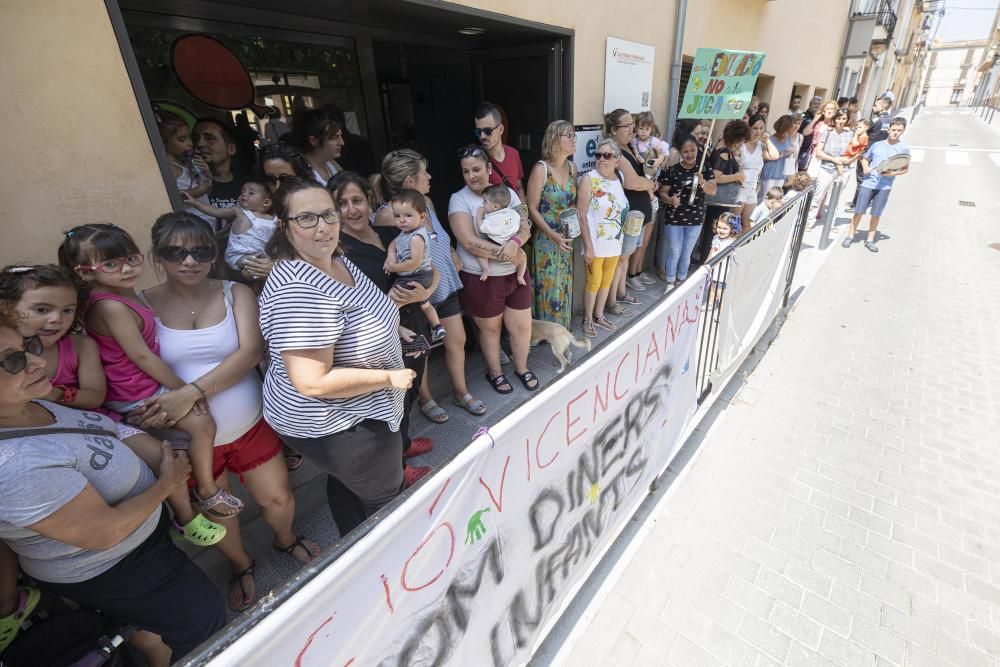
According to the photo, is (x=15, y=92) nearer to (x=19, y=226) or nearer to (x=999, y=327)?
(x=19, y=226)

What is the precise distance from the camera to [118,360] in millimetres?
1616

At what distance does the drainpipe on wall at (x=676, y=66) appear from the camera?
5230 millimetres

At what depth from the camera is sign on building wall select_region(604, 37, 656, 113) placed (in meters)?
4.57

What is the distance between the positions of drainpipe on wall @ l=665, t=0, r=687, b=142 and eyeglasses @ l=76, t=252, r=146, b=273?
5.87 metres

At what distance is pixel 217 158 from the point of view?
2.76 meters

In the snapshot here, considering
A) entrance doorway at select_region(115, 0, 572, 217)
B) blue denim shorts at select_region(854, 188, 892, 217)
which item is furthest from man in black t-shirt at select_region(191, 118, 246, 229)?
blue denim shorts at select_region(854, 188, 892, 217)

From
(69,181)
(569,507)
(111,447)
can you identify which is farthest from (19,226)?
(569,507)

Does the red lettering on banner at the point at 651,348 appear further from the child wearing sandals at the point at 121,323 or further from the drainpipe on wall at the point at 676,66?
the drainpipe on wall at the point at 676,66

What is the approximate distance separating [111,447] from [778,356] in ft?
15.4

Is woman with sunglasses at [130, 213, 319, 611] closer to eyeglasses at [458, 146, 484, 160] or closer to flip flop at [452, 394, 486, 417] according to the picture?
flip flop at [452, 394, 486, 417]

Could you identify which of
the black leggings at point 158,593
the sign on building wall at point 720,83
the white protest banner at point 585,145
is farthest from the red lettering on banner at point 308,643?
the sign on building wall at point 720,83

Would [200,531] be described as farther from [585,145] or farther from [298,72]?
[585,145]

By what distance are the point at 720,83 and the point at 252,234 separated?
4.93 metres

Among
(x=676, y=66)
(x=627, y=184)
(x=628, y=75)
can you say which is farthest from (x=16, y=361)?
(x=676, y=66)
